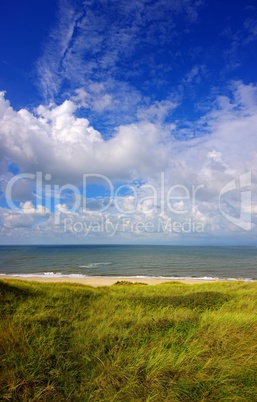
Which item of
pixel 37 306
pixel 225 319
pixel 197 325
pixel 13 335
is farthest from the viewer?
pixel 37 306

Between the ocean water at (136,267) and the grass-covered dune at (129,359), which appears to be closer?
the grass-covered dune at (129,359)

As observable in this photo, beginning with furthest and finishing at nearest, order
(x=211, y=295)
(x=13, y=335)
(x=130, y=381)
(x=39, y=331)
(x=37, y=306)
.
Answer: (x=211, y=295) → (x=37, y=306) → (x=39, y=331) → (x=13, y=335) → (x=130, y=381)

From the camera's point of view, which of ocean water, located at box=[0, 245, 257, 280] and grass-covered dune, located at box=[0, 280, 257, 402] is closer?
grass-covered dune, located at box=[0, 280, 257, 402]

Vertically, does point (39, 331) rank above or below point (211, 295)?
above

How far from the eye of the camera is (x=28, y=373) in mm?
4227

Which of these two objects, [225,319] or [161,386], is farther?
[225,319]

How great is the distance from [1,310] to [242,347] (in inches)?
293

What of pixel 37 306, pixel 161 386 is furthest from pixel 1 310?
pixel 161 386

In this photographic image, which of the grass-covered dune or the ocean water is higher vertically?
the grass-covered dune

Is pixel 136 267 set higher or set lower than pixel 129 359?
lower

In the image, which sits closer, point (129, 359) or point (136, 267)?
point (129, 359)

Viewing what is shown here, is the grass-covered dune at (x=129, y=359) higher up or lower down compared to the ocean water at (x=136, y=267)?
higher up

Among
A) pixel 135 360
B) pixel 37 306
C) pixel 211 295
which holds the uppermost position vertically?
pixel 135 360

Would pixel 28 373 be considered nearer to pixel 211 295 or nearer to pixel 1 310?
pixel 1 310
